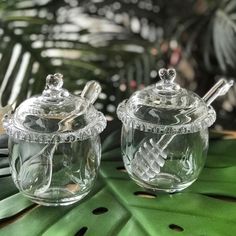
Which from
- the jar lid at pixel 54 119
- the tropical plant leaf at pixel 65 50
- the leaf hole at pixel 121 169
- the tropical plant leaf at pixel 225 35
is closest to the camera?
the jar lid at pixel 54 119

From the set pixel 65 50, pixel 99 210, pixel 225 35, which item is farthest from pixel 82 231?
pixel 225 35

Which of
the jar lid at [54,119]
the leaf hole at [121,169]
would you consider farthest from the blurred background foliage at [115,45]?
the jar lid at [54,119]

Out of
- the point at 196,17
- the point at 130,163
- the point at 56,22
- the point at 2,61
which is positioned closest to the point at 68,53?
the point at 56,22

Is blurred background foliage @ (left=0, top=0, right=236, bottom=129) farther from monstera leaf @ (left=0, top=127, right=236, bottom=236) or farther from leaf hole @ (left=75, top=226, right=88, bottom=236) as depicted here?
leaf hole @ (left=75, top=226, right=88, bottom=236)

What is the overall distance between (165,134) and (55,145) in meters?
0.16

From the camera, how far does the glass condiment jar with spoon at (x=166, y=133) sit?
2.53 ft

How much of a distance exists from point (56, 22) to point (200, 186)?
652 millimetres

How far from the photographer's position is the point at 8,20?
1.26 meters

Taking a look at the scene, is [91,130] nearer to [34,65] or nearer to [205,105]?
[205,105]

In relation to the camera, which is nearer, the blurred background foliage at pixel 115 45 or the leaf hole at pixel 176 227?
the leaf hole at pixel 176 227

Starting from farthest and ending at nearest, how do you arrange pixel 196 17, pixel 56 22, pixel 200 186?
pixel 196 17, pixel 56 22, pixel 200 186

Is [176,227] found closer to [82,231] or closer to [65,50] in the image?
[82,231]

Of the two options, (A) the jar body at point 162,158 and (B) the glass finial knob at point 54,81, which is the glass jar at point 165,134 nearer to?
(A) the jar body at point 162,158

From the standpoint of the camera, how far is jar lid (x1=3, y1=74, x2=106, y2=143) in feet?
2.36
